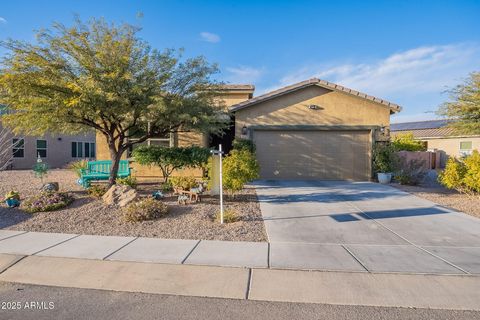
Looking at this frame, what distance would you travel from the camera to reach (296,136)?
46.5 ft

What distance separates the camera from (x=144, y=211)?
7.04m

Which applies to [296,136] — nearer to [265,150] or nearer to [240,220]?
[265,150]

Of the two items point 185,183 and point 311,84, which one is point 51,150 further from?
point 311,84

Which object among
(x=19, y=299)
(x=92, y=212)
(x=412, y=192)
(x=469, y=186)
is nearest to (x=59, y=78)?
(x=92, y=212)

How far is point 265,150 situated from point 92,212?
867 centimetres

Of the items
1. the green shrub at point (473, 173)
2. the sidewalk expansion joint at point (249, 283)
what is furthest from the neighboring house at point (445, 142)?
the sidewalk expansion joint at point (249, 283)

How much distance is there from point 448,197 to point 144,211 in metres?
10.4

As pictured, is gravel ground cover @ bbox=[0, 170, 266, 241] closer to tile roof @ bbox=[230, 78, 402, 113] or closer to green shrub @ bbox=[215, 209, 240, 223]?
green shrub @ bbox=[215, 209, 240, 223]

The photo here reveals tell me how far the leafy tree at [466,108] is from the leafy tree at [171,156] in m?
10.9

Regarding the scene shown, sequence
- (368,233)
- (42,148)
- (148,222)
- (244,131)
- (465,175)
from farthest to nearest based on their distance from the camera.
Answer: (42,148)
(244,131)
(465,175)
(148,222)
(368,233)

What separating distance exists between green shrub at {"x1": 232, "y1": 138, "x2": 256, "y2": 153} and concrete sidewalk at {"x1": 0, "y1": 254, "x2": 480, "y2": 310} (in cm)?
877

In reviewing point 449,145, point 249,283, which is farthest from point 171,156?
point 449,145

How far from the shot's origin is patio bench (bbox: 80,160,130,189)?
34.3 feet

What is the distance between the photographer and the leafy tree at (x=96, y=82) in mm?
7520
